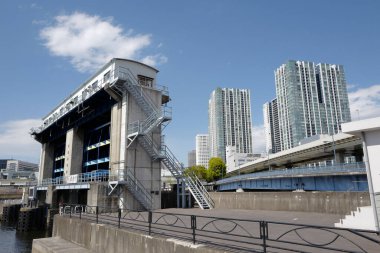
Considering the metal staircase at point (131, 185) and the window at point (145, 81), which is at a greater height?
the window at point (145, 81)

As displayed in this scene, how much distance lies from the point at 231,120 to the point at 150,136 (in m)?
162

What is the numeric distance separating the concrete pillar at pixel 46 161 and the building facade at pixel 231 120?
139 metres

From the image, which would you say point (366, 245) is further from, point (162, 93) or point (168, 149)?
point (162, 93)

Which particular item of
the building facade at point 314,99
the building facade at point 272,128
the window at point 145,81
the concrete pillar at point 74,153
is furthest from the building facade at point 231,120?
the window at point 145,81

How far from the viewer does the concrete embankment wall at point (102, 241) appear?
9.39m

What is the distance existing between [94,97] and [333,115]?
480 feet

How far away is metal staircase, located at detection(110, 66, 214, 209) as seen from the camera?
87.5 feet

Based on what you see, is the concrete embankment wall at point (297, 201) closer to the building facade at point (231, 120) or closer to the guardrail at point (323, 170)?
the guardrail at point (323, 170)

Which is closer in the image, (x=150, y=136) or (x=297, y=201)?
(x=297, y=201)

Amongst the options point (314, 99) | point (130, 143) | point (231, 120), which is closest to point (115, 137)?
point (130, 143)

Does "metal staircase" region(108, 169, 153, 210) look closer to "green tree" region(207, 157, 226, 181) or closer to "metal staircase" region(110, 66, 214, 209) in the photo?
"metal staircase" region(110, 66, 214, 209)

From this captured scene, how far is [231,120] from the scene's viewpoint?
18638 cm

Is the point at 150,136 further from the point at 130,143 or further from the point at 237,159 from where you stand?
the point at 237,159

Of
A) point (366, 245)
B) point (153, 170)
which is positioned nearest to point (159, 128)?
point (153, 170)
